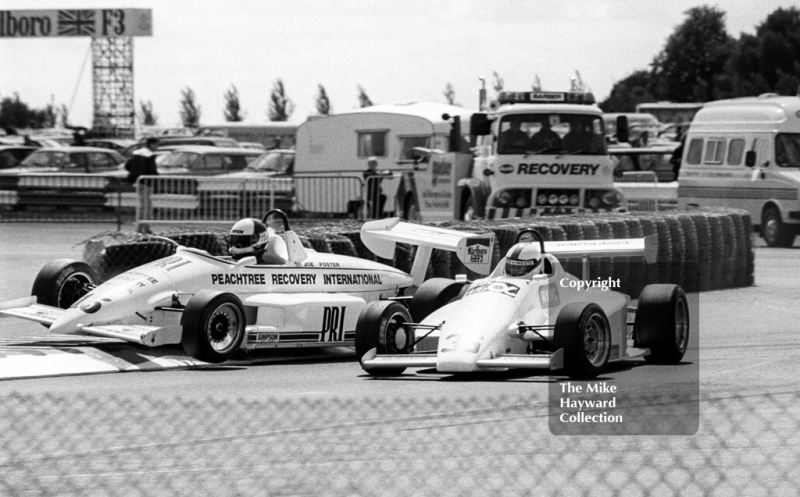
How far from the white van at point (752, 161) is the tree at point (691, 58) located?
5918 cm

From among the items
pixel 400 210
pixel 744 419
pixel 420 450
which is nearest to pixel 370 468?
pixel 420 450

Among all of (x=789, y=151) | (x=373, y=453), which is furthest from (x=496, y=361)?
(x=789, y=151)

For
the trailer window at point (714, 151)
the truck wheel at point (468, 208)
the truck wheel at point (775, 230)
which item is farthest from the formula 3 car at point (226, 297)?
the trailer window at point (714, 151)

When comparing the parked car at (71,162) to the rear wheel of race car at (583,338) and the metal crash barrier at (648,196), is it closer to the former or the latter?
the metal crash barrier at (648,196)

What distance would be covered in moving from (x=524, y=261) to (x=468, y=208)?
1141 centimetres

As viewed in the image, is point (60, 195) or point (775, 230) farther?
point (60, 195)

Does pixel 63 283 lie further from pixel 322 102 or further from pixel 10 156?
pixel 322 102

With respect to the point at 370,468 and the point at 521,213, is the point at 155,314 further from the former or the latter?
the point at 521,213

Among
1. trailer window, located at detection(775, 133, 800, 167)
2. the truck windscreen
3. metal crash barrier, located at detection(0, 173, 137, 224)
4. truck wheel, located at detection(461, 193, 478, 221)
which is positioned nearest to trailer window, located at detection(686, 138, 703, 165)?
trailer window, located at detection(775, 133, 800, 167)

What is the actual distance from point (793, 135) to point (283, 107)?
2037 inches

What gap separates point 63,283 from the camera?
502 inches

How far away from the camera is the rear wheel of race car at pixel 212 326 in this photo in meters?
10.9

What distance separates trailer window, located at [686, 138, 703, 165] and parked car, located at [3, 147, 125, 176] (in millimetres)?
13727

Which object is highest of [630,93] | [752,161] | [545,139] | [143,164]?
[630,93]
